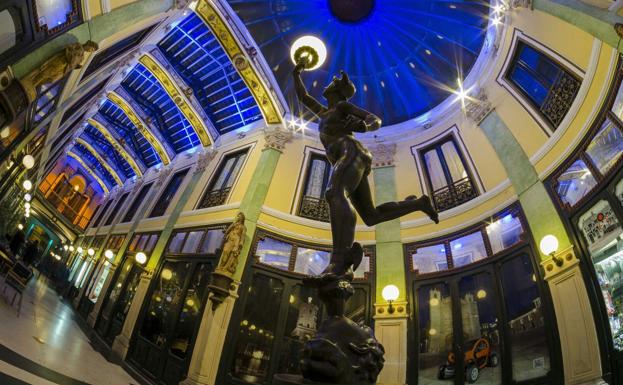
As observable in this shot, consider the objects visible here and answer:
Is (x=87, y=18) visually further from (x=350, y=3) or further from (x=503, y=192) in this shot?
(x=503, y=192)

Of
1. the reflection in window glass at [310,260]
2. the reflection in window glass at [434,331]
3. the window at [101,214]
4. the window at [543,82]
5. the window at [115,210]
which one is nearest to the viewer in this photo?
the window at [543,82]

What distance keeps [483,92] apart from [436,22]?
10.4 feet

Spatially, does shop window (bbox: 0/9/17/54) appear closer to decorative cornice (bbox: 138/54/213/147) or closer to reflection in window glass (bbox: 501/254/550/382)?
decorative cornice (bbox: 138/54/213/147)

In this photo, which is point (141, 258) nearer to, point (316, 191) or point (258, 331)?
point (258, 331)

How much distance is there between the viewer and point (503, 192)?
24.3 ft

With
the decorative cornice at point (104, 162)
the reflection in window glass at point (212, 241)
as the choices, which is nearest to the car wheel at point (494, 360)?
the reflection in window glass at point (212, 241)

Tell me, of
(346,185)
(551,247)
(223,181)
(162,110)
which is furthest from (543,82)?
(162,110)

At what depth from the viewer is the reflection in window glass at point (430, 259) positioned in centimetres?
802

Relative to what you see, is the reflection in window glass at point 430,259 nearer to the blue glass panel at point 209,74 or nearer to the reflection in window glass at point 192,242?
the reflection in window glass at point 192,242

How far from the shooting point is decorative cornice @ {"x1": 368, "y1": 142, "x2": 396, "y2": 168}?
10648 mm

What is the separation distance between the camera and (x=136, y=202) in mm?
16344

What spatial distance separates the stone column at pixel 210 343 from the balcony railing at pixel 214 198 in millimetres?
3550

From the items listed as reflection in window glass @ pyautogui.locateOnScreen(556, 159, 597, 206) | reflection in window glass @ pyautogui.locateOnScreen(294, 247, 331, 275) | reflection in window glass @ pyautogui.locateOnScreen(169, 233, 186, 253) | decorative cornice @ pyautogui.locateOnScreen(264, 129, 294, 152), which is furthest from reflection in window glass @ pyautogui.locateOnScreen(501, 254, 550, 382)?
reflection in window glass @ pyautogui.locateOnScreen(169, 233, 186, 253)

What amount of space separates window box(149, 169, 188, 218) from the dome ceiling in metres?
6.13
